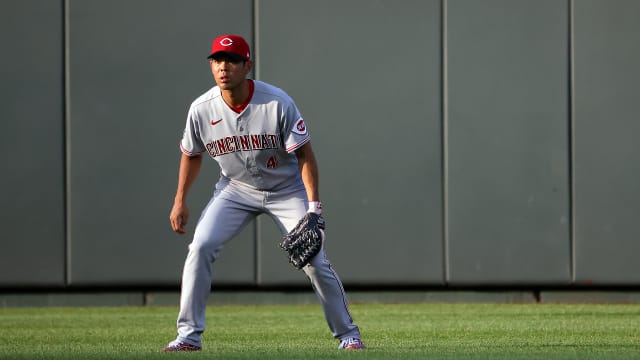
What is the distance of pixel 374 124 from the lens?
11.8 m

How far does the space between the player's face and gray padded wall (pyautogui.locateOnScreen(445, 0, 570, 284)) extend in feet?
17.8

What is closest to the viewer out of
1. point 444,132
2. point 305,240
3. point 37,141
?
point 305,240

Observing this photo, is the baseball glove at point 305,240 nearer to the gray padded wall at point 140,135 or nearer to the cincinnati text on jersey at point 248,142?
the cincinnati text on jersey at point 248,142

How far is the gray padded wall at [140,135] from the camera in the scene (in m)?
11.7

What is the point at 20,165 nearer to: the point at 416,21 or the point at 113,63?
the point at 113,63

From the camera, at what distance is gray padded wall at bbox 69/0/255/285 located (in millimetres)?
11727

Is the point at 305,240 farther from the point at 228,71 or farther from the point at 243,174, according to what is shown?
the point at 228,71

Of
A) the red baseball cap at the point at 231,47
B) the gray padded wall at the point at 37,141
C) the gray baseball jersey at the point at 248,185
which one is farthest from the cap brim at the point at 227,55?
the gray padded wall at the point at 37,141

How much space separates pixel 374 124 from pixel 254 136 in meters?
5.16

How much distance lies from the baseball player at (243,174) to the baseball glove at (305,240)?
0.22 feet

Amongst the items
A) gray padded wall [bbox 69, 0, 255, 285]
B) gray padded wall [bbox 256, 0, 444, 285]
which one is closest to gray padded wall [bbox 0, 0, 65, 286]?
gray padded wall [bbox 69, 0, 255, 285]

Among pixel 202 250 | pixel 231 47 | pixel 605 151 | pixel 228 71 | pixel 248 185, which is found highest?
pixel 231 47

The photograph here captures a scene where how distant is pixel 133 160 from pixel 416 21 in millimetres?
3117

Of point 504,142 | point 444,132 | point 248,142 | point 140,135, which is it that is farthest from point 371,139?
point 248,142
